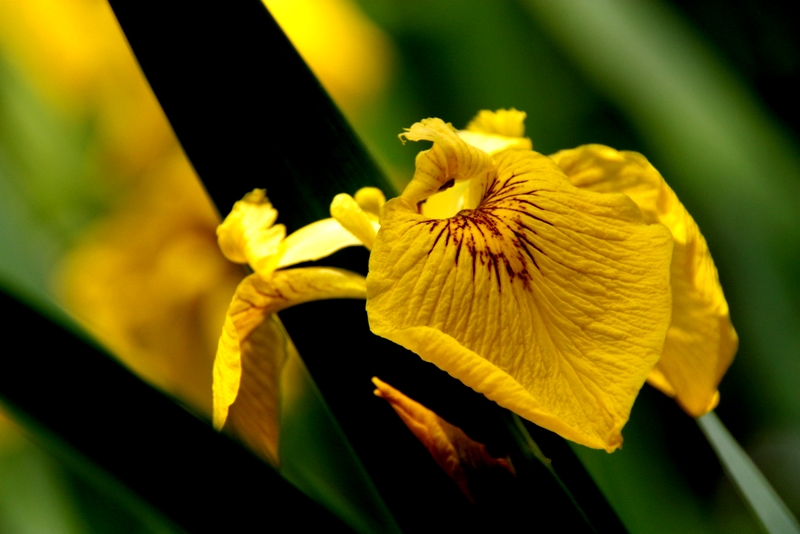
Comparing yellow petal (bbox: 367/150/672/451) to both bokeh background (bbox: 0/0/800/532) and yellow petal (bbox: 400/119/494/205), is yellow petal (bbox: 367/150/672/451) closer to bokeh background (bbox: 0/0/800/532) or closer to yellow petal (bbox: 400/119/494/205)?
yellow petal (bbox: 400/119/494/205)

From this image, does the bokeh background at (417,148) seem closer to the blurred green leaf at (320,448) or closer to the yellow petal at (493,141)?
the blurred green leaf at (320,448)

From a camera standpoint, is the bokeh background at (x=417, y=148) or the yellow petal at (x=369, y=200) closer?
the yellow petal at (x=369, y=200)

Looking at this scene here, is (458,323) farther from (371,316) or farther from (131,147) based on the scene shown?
(131,147)

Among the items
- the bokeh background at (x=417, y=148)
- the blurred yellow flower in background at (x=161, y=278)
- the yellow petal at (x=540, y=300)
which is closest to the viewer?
the yellow petal at (x=540, y=300)

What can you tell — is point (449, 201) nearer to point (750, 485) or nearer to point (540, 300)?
point (540, 300)

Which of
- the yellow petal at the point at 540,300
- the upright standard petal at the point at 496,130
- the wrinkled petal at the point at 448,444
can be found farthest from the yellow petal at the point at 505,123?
the wrinkled petal at the point at 448,444

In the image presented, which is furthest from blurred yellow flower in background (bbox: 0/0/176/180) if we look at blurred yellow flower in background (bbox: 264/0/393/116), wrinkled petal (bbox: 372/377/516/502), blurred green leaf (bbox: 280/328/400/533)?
wrinkled petal (bbox: 372/377/516/502)

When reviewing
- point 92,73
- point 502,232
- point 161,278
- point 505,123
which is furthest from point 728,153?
point 92,73
